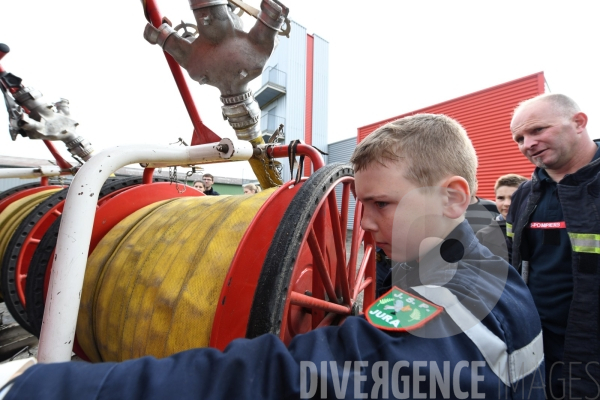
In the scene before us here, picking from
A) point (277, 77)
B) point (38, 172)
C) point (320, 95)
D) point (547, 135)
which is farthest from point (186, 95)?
point (320, 95)

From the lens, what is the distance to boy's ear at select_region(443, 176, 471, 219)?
883mm

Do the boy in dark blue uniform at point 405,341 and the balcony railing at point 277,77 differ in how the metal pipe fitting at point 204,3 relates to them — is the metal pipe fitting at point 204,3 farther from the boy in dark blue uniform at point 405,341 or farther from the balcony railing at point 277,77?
the balcony railing at point 277,77

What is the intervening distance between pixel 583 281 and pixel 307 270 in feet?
4.48

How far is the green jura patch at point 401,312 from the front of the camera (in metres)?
0.67

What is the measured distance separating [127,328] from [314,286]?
0.87 m

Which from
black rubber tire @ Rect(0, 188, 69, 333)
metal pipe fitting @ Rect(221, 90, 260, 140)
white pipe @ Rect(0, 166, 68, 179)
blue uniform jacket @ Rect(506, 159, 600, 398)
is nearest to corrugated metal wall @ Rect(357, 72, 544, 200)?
blue uniform jacket @ Rect(506, 159, 600, 398)

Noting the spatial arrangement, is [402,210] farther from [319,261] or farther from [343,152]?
[343,152]

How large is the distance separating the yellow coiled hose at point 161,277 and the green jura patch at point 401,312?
0.68 metres

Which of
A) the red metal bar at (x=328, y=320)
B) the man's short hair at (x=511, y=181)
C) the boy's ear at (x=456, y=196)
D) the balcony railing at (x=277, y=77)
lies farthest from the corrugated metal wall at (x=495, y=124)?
the boy's ear at (x=456, y=196)

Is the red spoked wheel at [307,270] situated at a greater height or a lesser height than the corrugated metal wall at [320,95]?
lesser

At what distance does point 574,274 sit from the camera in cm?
156

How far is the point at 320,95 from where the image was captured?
16.9 metres

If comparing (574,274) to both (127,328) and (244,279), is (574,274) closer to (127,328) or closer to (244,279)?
(244,279)

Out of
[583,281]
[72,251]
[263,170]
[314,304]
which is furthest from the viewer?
[263,170]
